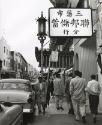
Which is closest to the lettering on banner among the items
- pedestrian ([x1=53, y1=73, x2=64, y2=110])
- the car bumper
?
pedestrian ([x1=53, y1=73, x2=64, y2=110])

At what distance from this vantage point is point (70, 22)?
13.0m

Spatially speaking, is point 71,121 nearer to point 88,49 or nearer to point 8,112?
point 8,112

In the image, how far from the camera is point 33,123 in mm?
10531

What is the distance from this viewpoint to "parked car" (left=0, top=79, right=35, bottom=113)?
35.9ft

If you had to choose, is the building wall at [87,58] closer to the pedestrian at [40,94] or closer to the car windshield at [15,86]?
the pedestrian at [40,94]

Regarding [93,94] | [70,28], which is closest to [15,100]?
[93,94]

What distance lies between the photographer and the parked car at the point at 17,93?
10930 mm

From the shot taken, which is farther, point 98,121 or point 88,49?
point 88,49

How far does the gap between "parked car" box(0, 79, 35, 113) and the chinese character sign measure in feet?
8.27

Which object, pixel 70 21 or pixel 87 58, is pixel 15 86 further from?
pixel 87 58

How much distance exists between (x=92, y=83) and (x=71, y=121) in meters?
1.58

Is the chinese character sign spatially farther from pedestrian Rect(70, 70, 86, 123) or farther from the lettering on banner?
pedestrian Rect(70, 70, 86, 123)

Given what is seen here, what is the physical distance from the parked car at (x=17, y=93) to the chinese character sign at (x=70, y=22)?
2522 millimetres

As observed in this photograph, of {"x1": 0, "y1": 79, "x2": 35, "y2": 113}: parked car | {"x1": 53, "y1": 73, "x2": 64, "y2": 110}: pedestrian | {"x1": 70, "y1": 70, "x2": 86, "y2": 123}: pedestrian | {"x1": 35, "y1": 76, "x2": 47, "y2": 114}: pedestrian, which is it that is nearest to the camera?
{"x1": 70, "y1": 70, "x2": 86, "y2": 123}: pedestrian
